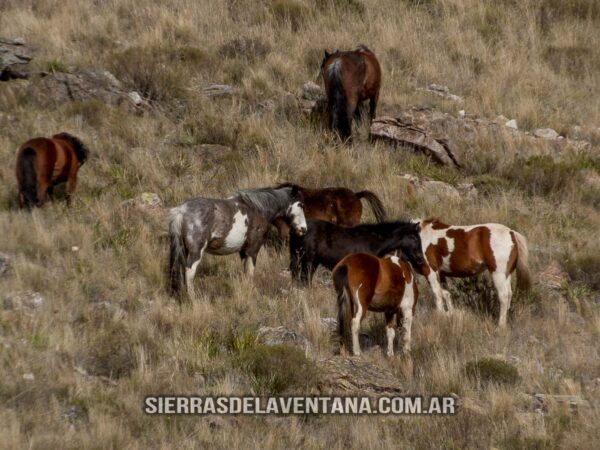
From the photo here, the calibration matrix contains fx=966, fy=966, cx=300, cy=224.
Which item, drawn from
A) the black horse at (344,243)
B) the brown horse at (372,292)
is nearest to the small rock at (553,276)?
the black horse at (344,243)

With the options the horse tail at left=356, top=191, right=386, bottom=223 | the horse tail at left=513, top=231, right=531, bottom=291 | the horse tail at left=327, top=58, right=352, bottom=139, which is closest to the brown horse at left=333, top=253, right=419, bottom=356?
the horse tail at left=513, top=231, right=531, bottom=291

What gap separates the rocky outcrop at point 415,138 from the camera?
1462cm

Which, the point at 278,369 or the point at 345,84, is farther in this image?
the point at 345,84

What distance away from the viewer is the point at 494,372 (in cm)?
842

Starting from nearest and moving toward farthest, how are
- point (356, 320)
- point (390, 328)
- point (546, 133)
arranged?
point (356, 320) < point (390, 328) < point (546, 133)

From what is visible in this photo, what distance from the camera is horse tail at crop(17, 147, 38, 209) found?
1188 centimetres

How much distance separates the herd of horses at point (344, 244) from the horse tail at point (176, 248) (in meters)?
0.01

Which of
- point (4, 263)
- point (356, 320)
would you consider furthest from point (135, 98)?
point (356, 320)

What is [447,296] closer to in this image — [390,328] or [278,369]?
[390,328]

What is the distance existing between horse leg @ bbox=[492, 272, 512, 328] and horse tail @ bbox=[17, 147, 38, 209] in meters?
5.67

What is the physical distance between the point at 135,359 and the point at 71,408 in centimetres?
112

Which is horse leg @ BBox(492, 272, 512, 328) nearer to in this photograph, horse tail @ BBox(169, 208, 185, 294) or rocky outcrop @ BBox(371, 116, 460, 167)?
horse tail @ BBox(169, 208, 185, 294)

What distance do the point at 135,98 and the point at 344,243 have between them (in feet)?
20.5

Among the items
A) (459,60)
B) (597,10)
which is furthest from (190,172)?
(597,10)
